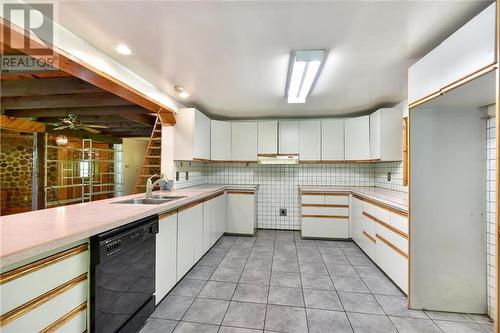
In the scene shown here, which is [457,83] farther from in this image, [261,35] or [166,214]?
[166,214]

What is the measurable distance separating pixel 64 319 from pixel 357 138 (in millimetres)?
4180

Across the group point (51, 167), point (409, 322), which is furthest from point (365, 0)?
point (51, 167)

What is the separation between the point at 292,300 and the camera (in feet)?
6.75

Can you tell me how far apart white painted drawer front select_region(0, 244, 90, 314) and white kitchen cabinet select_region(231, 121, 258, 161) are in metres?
3.17

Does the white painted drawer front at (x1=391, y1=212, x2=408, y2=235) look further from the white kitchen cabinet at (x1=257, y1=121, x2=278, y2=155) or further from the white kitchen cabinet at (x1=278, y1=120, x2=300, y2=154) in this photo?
the white kitchen cabinet at (x1=257, y1=121, x2=278, y2=155)

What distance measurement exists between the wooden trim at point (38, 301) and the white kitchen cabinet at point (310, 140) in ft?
11.7

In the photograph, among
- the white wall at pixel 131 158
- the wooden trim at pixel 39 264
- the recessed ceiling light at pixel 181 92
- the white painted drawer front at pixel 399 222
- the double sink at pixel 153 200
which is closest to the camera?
the wooden trim at pixel 39 264

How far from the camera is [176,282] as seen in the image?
2.25 m

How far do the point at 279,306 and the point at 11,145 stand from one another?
258 inches

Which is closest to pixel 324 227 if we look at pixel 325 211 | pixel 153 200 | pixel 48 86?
pixel 325 211

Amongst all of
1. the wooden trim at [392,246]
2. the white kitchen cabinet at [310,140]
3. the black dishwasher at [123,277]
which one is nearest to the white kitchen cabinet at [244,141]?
the white kitchen cabinet at [310,140]

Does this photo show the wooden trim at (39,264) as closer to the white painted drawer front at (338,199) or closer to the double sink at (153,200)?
the double sink at (153,200)

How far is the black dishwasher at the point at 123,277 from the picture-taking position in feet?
4.10

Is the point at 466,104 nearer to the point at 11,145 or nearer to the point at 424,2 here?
the point at 424,2
